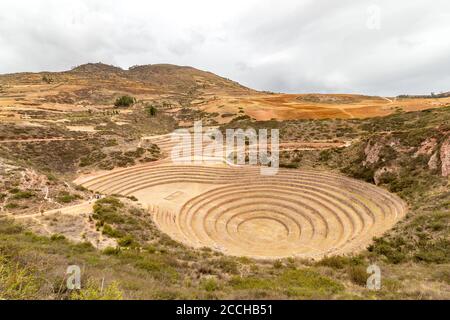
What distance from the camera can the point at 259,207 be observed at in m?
Answer: 21.7

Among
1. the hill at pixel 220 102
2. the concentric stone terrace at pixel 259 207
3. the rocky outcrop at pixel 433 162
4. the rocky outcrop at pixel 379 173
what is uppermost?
the hill at pixel 220 102

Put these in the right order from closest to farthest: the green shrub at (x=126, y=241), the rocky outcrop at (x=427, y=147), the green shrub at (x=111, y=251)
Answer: the green shrub at (x=111, y=251) < the green shrub at (x=126, y=241) < the rocky outcrop at (x=427, y=147)

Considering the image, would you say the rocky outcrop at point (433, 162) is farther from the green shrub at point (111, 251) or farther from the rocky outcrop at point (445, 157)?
the green shrub at point (111, 251)

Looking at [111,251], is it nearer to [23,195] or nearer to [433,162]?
[23,195]

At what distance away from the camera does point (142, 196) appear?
2236 centimetres

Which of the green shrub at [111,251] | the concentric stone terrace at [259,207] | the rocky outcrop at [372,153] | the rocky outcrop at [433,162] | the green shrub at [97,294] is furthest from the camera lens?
the rocky outcrop at [372,153]

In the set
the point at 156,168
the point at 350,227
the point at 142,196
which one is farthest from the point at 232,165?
the point at 350,227

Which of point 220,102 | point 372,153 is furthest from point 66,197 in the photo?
point 220,102

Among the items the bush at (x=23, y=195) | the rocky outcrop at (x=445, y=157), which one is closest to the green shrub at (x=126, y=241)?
the bush at (x=23, y=195)

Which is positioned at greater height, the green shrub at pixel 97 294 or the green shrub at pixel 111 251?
the green shrub at pixel 97 294

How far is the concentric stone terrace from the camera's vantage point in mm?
16031

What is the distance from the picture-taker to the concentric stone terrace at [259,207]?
16.0 meters

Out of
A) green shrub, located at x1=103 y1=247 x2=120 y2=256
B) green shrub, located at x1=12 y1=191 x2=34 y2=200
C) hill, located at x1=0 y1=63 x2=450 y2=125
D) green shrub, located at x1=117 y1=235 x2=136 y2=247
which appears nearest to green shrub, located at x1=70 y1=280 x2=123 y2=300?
green shrub, located at x1=103 y1=247 x2=120 y2=256

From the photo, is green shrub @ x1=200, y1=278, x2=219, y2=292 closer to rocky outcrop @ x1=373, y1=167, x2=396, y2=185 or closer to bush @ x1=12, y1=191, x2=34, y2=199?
bush @ x1=12, y1=191, x2=34, y2=199
